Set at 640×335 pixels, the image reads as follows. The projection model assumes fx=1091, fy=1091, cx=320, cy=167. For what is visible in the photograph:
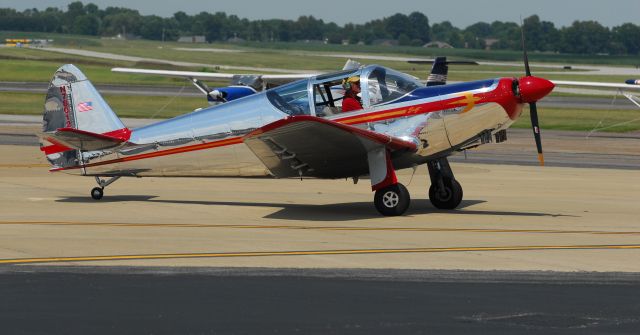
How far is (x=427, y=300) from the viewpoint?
1021 cm

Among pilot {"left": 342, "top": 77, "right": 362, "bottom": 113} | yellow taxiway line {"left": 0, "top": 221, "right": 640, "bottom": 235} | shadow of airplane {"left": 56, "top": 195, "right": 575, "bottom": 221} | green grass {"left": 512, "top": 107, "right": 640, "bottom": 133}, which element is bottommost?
green grass {"left": 512, "top": 107, "right": 640, "bottom": 133}

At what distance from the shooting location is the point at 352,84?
16.6 metres

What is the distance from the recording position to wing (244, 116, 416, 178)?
15.6 meters

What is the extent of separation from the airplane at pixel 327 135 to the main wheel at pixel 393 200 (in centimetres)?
2

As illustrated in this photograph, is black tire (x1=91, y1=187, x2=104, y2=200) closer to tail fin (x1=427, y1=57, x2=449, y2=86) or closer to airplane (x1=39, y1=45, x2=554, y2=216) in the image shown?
airplane (x1=39, y1=45, x2=554, y2=216)

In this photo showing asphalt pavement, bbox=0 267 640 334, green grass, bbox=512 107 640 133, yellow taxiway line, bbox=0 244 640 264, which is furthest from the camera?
green grass, bbox=512 107 640 133

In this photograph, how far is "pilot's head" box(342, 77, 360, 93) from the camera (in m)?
16.6

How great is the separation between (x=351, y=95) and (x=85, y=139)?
4349 mm

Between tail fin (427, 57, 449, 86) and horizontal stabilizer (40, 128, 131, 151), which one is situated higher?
tail fin (427, 57, 449, 86)

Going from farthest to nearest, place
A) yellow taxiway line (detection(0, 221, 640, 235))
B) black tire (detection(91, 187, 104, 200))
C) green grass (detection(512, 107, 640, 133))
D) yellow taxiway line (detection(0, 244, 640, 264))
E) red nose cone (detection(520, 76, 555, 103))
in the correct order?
1. green grass (detection(512, 107, 640, 133))
2. black tire (detection(91, 187, 104, 200))
3. red nose cone (detection(520, 76, 555, 103))
4. yellow taxiway line (detection(0, 221, 640, 235))
5. yellow taxiway line (detection(0, 244, 640, 264))

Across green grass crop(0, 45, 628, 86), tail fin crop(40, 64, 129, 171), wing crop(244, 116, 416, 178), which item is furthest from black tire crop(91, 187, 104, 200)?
green grass crop(0, 45, 628, 86)

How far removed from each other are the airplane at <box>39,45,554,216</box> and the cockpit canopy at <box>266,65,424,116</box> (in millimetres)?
15

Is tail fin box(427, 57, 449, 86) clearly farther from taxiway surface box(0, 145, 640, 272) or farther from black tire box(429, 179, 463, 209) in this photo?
black tire box(429, 179, 463, 209)

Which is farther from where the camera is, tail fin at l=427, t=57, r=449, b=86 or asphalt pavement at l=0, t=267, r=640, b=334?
tail fin at l=427, t=57, r=449, b=86
